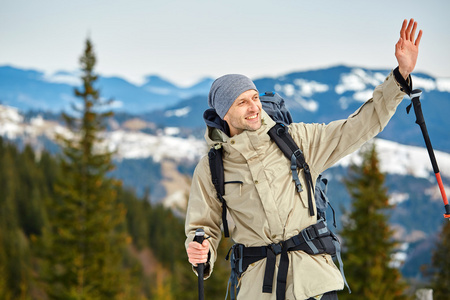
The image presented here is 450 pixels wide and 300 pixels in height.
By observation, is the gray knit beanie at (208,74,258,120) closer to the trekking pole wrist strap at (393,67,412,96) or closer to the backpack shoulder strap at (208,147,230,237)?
the backpack shoulder strap at (208,147,230,237)

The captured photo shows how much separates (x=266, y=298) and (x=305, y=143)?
135cm

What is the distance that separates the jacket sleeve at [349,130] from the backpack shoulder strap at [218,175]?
27.5 inches

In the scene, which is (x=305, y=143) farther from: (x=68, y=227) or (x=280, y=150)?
(x=68, y=227)

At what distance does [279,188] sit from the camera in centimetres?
393

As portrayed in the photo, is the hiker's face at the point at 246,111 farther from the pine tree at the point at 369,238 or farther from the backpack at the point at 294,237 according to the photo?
the pine tree at the point at 369,238

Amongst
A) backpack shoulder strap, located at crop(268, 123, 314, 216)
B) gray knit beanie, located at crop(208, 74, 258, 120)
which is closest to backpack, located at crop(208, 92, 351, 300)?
backpack shoulder strap, located at crop(268, 123, 314, 216)

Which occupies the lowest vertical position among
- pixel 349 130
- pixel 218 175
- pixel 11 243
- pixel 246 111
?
pixel 218 175

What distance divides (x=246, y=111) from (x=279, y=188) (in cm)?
72

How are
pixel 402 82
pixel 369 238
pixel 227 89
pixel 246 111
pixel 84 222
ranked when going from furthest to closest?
pixel 84 222, pixel 369 238, pixel 227 89, pixel 246 111, pixel 402 82

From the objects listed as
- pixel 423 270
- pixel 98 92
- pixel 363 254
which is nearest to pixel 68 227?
pixel 98 92

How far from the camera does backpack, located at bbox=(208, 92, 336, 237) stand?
3957 millimetres

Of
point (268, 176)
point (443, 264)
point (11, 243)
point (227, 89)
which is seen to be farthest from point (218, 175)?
point (11, 243)

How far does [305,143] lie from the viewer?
13.3 feet

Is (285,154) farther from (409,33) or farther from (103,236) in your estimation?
(103,236)
